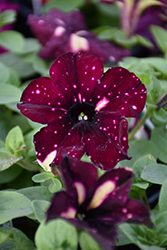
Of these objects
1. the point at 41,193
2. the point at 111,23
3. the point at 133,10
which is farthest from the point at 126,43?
the point at 41,193

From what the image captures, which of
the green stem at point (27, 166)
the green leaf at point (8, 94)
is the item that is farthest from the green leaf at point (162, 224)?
the green leaf at point (8, 94)

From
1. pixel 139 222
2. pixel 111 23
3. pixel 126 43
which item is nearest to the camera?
pixel 139 222

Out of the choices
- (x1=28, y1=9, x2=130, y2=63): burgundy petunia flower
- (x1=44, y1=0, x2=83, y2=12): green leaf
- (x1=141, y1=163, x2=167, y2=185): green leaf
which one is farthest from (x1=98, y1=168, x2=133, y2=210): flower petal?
(x1=44, y1=0, x2=83, y2=12): green leaf

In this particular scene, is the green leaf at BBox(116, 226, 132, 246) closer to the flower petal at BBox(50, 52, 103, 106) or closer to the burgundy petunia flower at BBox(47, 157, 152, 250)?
the burgundy petunia flower at BBox(47, 157, 152, 250)

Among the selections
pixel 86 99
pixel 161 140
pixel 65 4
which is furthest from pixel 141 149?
pixel 65 4

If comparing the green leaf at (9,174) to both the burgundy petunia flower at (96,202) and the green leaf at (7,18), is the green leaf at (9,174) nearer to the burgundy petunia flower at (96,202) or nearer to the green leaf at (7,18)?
the burgundy petunia flower at (96,202)

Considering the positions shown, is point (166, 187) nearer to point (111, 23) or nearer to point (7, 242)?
point (7, 242)

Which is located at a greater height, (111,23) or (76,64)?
(76,64)
